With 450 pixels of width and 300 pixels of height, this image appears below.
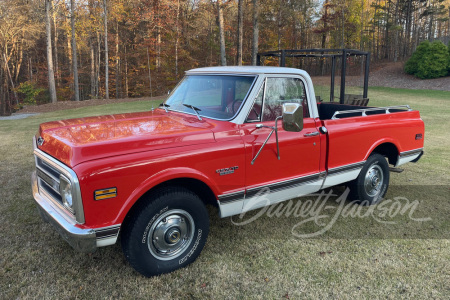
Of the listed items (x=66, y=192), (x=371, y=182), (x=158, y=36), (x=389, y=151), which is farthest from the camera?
(x=158, y=36)

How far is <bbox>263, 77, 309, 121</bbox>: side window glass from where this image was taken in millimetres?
3793

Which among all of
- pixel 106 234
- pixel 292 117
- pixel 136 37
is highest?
pixel 136 37

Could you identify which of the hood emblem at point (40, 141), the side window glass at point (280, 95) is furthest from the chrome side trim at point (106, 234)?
the side window glass at point (280, 95)

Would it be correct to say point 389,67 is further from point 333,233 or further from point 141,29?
point 333,233

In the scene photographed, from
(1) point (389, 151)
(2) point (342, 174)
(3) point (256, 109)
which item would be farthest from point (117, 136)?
(1) point (389, 151)

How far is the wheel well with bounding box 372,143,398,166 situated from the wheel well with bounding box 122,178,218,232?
2933mm

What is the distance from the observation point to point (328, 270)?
3.38 metres

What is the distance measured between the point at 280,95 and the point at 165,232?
1992 mm

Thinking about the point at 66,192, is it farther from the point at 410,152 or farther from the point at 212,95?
the point at 410,152

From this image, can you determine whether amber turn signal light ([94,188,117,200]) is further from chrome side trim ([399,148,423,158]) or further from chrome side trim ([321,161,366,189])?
chrome side trim ([399,148,423,158])

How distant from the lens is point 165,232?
3.15 m

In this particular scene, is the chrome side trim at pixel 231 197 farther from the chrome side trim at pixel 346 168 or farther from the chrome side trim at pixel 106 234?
the chrome side trim at pixel 346 168

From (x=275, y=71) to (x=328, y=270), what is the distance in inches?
86.9

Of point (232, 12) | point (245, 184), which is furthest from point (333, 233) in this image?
point (232, 12)
